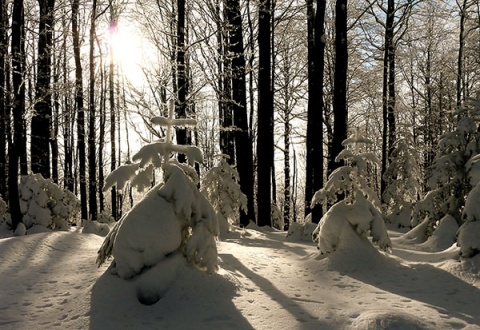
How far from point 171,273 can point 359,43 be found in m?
19.1

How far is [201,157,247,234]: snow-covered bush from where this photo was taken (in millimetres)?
11422

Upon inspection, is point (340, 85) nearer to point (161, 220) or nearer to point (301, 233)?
point (301, 233)

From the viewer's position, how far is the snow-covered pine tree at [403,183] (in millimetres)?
16281

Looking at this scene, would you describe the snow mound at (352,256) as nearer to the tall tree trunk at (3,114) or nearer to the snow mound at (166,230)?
the snow mound at (166,230)

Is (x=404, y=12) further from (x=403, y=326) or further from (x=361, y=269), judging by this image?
(x=403, y=326)

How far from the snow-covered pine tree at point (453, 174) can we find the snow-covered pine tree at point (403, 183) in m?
6.00

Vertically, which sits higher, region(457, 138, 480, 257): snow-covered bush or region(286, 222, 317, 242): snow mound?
region(457, 138, 480, 257): snow-covered bush

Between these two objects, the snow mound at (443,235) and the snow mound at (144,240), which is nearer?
the snow mound at (144,240)

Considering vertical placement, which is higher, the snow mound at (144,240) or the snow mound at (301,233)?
the snow mound at (144,240)

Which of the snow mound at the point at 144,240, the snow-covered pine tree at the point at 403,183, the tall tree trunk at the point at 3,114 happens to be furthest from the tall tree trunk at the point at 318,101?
the tall tree trunk at the point at 3,114

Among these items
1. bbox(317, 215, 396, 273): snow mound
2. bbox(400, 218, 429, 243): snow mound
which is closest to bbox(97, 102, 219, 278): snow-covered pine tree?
bbox(317, 215, 396, 273): snow mound

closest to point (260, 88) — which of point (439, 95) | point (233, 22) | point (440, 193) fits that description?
point (233, 22)

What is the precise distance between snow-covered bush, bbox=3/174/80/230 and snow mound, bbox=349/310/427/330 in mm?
10078

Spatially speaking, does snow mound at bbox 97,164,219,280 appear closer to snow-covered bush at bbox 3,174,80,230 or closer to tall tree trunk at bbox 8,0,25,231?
tall tree trunk at bbox 8,0,25,231
